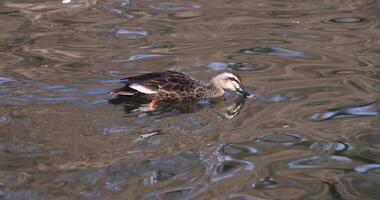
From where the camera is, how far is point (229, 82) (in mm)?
9352

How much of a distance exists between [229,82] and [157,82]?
2.95 feet

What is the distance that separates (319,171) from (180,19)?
6692mm

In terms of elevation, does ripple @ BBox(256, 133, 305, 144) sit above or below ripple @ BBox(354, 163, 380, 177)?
below

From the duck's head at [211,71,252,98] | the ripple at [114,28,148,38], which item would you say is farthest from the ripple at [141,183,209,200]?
the ripple at [114,28,148,38]

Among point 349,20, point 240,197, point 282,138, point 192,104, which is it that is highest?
point 240,197

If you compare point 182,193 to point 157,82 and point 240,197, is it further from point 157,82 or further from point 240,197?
point 157,82

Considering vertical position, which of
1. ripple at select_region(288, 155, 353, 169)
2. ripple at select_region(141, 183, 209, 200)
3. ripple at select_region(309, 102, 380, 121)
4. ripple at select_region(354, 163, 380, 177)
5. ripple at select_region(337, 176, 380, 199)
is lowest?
ripple at select_region(309, 102, 380, 121)

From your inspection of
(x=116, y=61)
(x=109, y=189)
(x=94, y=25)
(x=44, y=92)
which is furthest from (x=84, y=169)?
(x=94, y=25)

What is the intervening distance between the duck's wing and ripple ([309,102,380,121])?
1736 millimetres

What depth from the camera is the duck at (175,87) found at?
29.6ft

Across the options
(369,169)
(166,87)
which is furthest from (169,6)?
(369,169)

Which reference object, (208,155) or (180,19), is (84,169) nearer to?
(208,155)

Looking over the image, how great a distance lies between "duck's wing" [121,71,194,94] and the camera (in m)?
9.03

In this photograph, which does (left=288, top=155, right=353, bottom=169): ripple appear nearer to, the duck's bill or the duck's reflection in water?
the duck's reflection in water
